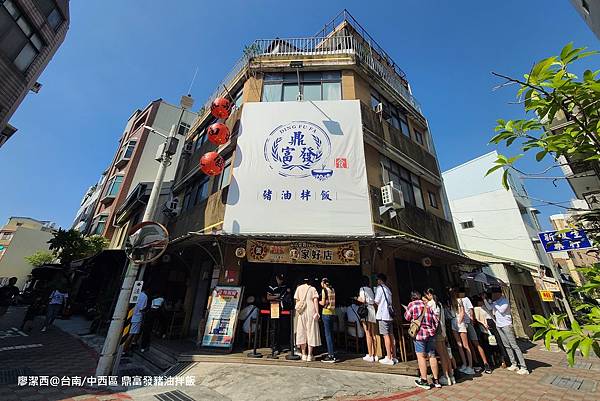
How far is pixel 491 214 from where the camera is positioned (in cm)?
→ 2134

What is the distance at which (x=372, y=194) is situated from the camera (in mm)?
9703

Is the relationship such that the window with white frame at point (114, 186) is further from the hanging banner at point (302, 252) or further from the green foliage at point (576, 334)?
the green foliage at point (576, 334)

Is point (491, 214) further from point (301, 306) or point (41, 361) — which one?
point (41, 361)

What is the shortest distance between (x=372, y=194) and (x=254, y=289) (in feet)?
18.5

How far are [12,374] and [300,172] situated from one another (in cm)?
885

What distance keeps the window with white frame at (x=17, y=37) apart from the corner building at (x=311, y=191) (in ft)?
35.2

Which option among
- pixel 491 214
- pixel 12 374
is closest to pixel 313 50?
pixel 12 374

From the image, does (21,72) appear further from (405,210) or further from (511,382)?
(511,382)

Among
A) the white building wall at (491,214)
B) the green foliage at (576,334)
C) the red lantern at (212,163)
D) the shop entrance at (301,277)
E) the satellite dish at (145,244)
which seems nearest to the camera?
the green foliage at (576,334)

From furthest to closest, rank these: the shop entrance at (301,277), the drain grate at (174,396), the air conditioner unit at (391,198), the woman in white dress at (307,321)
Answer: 1. the air conditioner unit at (391,198)
2. the shop entrance at (301,277)
3. the woman in white dress at (307,321)
4. the drain grate at (174,396)

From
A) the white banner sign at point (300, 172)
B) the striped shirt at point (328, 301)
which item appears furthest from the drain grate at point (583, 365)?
the striped shirt at point (328, 301)

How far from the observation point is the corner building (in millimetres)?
8719

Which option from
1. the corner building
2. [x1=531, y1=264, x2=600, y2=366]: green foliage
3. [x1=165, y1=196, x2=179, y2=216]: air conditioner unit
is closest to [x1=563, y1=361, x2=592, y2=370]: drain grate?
the corner building

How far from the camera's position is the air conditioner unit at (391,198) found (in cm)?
955
